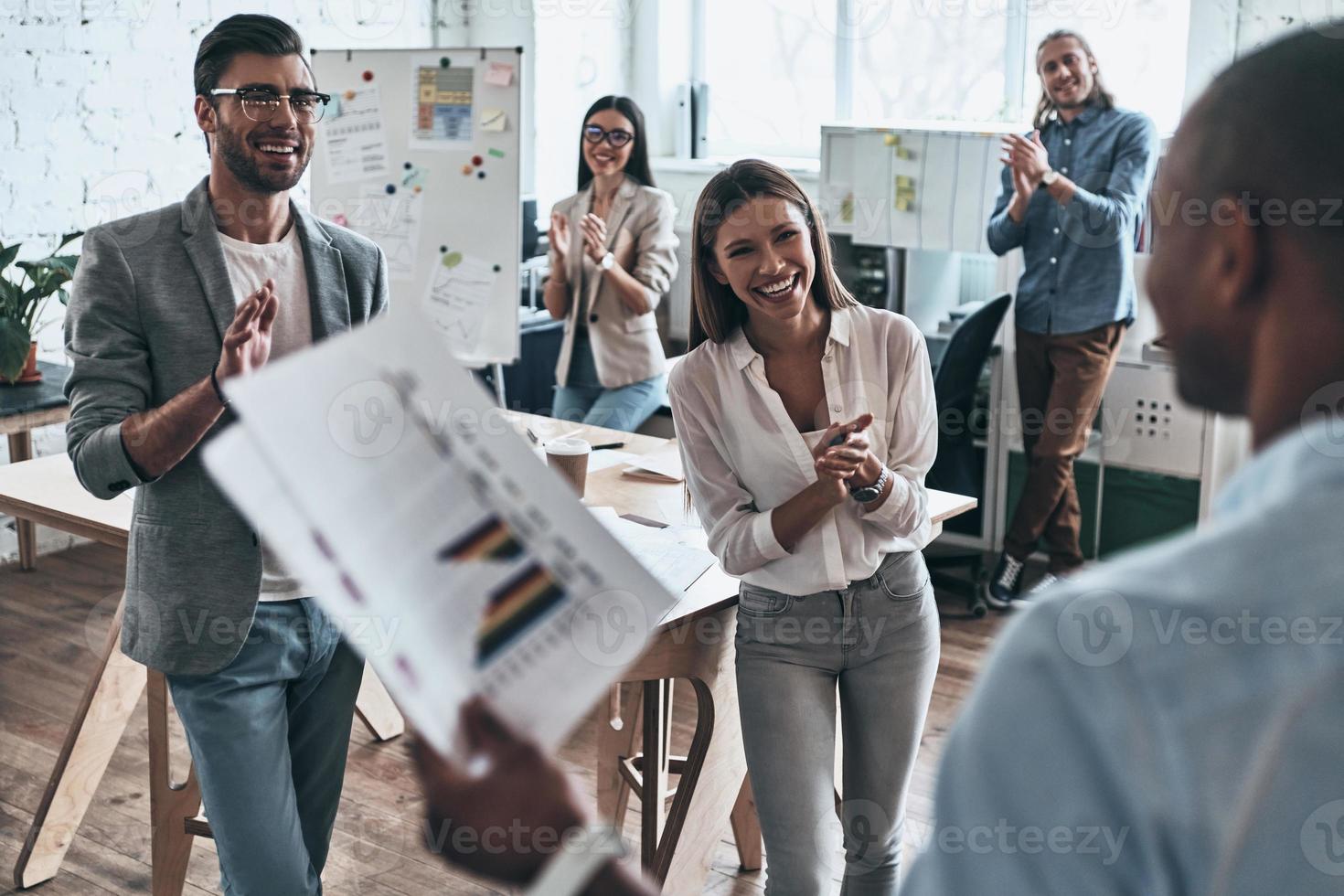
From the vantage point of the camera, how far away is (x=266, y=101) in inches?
73.0

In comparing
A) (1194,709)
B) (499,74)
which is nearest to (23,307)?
(499,74)

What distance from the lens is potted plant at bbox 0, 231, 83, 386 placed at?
3.98 meters

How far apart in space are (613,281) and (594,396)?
1.29ft

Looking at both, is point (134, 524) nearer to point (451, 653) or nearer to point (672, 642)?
point (672, 642)

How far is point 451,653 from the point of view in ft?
2.38

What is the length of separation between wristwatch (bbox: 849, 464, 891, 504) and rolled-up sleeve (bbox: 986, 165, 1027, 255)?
2453 mm

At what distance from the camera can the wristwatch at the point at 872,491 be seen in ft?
A: 6.46

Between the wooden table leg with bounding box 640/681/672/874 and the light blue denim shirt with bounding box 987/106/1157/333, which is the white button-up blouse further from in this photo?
the light blue denim shirt with bounding box 987/106/1157/333

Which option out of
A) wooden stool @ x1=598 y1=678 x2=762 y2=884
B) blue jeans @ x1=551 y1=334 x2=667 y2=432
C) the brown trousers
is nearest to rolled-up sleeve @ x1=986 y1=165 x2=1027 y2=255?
the brown trousers

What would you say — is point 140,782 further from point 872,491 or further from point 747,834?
point 872,491

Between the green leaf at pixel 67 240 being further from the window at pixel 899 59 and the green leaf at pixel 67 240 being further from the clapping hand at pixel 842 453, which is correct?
the window at pixel 899 59

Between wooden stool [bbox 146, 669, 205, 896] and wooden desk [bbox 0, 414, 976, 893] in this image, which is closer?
wooden desk [bbox 0, 414, 976, 893]

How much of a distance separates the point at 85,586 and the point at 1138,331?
3.67m

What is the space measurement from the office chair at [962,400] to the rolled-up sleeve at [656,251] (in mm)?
897
